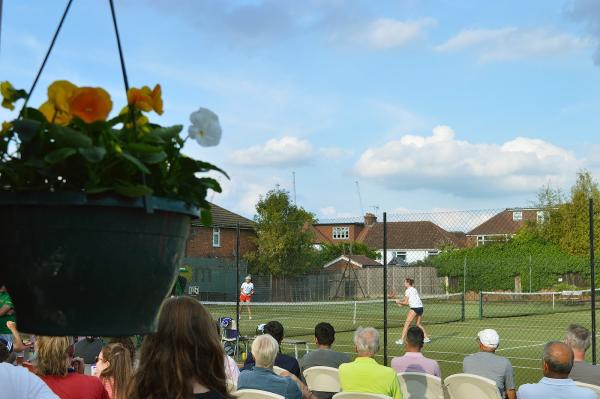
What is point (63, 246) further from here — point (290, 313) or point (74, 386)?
point (290, 313)

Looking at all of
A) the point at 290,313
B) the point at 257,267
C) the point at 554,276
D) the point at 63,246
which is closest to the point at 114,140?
the point at 63,246

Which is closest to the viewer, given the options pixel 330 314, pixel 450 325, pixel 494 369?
pixel 494 369

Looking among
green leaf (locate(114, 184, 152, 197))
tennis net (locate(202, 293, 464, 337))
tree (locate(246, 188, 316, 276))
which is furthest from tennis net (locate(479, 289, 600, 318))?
green leaf (locate(114, 184, 152, 197))

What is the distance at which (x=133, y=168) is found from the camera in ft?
5.20

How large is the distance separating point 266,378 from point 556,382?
2050mm

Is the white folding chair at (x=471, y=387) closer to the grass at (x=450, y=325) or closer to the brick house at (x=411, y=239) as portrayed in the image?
the grass at (x=450, y=325)

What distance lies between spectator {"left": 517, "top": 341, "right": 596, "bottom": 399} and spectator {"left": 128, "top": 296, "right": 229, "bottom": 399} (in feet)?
11.9

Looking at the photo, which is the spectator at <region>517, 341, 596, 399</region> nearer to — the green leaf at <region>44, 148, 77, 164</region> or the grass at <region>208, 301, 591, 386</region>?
the green leaf at <region>44, 148, 77, 164</region>

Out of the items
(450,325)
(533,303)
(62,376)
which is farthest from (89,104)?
(533,303)

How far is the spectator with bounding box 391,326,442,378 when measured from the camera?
7.49m

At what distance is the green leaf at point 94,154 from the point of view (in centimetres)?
148

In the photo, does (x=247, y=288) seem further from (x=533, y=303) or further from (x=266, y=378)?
(x=266, y=378)

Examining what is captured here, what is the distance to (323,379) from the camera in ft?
23.5

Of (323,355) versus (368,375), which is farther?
(323,355)
